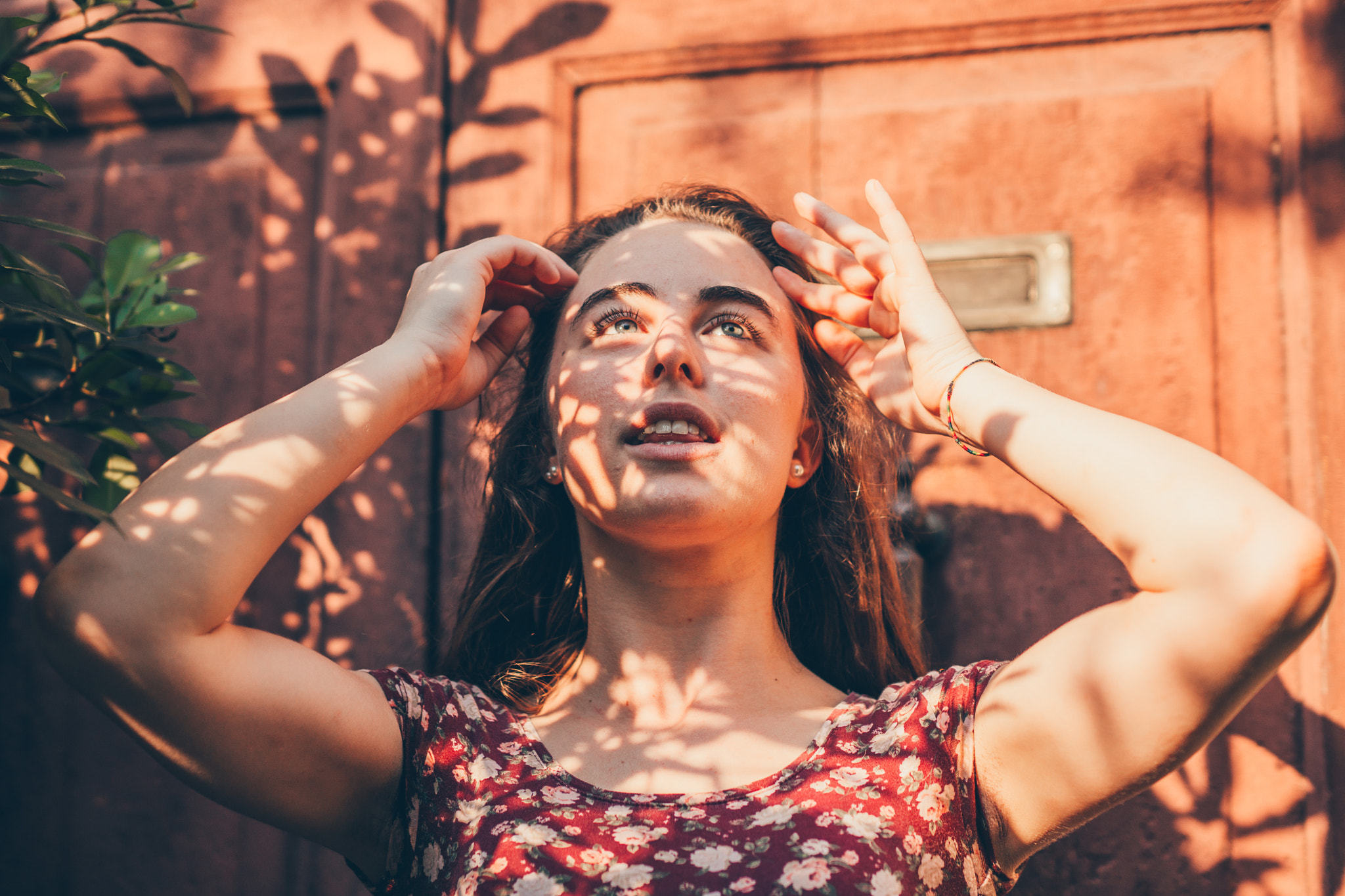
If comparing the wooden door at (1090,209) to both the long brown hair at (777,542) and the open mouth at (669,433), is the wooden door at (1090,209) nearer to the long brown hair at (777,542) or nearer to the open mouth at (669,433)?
the long brown hair at (777,542)

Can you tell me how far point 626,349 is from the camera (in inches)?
73.8

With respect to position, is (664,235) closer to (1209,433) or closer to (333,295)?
(333,295)

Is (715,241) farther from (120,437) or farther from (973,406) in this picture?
(120,437)

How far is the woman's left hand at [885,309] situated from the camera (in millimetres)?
1723

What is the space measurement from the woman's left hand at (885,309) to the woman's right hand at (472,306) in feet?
1.85

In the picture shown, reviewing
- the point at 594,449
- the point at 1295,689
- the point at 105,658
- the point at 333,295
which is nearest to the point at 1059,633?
the point at 594,449

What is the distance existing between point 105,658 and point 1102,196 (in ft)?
7.77

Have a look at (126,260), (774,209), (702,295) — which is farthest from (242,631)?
(774,209)

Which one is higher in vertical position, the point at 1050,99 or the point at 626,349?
the point at 1050,99

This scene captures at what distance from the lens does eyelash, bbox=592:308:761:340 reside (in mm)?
1915

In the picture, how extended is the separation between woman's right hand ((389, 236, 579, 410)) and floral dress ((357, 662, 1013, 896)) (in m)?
0.62

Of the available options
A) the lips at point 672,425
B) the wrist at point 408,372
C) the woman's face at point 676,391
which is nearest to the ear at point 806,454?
the woman's face at point 676,391

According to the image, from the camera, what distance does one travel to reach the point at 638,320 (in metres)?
1.92

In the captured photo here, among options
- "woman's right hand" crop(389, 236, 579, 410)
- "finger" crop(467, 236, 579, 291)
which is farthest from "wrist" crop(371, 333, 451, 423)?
"finger" crop(467, 236, 579, 291)
